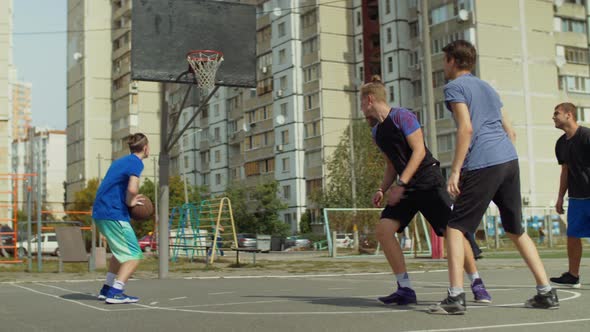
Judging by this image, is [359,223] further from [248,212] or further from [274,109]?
[274,109]

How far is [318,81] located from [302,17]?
268 inches

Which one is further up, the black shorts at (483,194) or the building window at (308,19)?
the building window at (308,19)

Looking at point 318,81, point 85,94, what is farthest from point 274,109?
point 85,94

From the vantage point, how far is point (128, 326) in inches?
265

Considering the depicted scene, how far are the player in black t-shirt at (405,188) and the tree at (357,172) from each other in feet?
166

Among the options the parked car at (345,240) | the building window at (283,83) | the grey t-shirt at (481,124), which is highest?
the building window at (283,83)

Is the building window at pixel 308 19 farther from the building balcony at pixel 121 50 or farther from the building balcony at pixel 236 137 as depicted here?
the building balcony at pixel 121 50

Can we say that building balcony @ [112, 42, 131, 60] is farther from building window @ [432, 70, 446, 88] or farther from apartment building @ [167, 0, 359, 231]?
building window @ [432, 70, 446, 88]

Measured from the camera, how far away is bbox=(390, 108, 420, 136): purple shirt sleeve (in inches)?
313

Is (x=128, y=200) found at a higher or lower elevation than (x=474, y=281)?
higher

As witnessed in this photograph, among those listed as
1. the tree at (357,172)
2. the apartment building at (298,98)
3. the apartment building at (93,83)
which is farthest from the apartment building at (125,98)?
the tree at (357,172)

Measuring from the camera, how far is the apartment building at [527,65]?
61.5 metres

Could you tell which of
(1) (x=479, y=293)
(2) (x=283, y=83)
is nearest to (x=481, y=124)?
(1) (x=479, y=293)

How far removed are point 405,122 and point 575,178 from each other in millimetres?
2774
